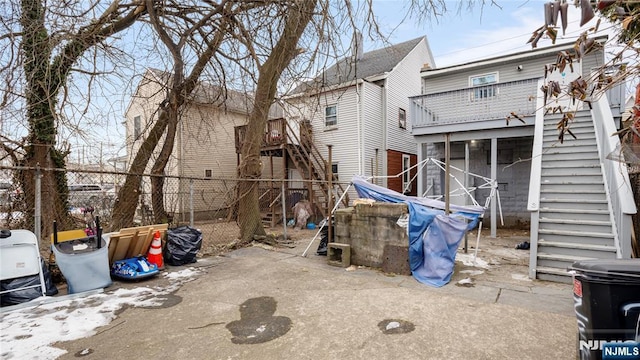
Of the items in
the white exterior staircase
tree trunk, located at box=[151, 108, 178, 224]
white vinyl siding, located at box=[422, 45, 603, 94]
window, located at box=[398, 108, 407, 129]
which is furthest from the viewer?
window, located at box=[398, 108, 407, 129]

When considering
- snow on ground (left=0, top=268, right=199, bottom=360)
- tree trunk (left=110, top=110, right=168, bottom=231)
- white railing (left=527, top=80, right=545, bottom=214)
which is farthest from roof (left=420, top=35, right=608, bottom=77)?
snow on ground (left=0, top=268, right=199, bottom=360)

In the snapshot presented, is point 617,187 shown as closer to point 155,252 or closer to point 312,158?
point 155,252

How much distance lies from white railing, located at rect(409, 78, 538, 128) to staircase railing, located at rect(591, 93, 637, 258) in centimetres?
266

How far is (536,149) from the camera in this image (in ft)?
23.6

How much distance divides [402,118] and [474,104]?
4.97m

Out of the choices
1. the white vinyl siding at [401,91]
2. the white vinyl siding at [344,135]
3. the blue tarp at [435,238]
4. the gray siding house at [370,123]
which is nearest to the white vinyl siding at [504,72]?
the white vinyl siding at [401,91]

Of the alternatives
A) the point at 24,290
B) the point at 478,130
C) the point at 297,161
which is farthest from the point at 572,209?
the point at 297,161

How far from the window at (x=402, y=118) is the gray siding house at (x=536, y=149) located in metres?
1.97

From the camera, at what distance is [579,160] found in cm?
698

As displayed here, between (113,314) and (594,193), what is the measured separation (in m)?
8.22

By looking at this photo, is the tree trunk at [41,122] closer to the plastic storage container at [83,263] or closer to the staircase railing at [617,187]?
the plastic storage container at [83,263]

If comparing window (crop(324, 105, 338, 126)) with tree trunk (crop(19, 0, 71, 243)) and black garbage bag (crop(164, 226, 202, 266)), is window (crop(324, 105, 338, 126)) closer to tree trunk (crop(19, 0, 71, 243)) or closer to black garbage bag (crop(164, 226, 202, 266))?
black garbage bag (crop(164, 226, 202, 266))

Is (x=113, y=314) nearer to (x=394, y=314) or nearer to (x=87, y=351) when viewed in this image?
(x=87, y=351)

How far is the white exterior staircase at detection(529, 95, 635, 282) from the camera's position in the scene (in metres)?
5.09
